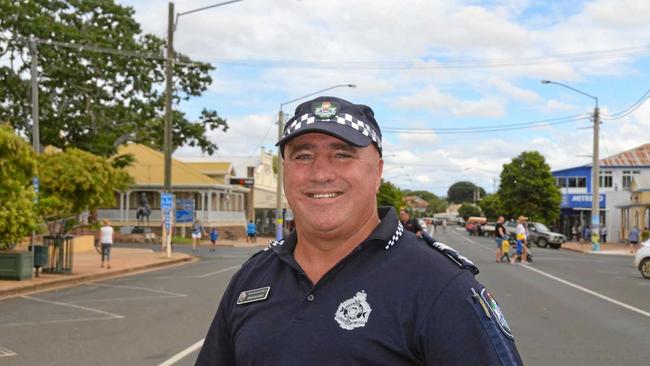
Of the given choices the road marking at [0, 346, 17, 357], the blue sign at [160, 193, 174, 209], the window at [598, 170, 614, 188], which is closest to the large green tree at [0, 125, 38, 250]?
the road marking at [0, 346, 17, 357]

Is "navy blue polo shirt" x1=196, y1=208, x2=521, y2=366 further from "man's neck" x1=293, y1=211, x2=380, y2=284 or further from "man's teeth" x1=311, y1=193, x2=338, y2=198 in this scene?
"man's teeth" x1=311, y1=193, x2=338, y2=198

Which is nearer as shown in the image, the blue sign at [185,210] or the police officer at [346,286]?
the police officer at [346,286]

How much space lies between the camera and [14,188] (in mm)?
Result: 17766

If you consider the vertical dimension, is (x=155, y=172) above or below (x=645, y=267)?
above

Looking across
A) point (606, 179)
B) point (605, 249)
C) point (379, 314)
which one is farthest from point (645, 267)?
point (606, 179)

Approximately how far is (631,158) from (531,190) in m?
11.0

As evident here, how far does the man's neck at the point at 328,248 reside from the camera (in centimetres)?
269

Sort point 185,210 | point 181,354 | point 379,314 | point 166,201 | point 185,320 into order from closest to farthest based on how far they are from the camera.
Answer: point 379,314
point 181,354
point 185,320
point 166,201
point 185,210

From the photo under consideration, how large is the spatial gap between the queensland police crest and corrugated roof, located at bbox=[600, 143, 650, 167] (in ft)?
245

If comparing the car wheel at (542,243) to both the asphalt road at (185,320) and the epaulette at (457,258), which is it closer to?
the asphalt road at (185,320)

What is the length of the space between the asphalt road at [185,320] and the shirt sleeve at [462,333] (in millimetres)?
6950

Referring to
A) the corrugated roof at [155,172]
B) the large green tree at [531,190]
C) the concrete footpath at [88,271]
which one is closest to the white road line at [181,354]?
the concrete footpath at [88,271]

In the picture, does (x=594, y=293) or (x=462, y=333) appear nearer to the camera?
(x=462, y=333)

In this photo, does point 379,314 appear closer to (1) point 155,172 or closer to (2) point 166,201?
(2) point 166,201
